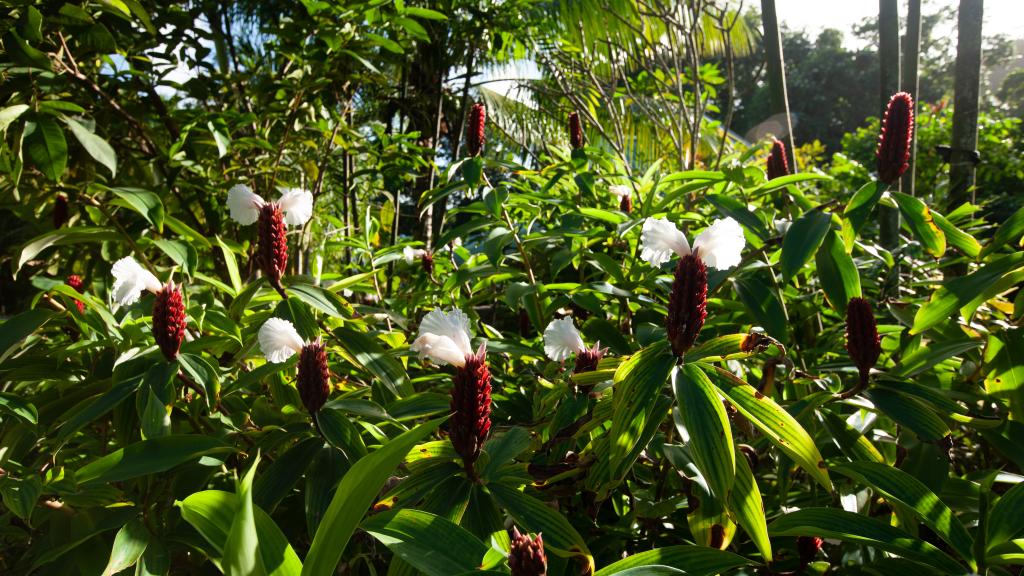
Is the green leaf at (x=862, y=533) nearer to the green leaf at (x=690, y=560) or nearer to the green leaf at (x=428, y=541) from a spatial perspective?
the green leaf at (x=690, y=560)

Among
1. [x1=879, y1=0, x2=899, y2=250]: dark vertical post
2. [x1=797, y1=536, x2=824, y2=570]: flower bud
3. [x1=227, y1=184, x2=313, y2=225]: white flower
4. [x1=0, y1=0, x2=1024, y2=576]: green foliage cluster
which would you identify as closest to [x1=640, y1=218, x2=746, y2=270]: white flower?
[x1=0, y1=0, x2=1024, y2=576]: green foliage cluster

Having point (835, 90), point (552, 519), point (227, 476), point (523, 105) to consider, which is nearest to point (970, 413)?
point (552, 519)

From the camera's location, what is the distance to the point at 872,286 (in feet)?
5.83

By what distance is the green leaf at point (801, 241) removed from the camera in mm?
1063

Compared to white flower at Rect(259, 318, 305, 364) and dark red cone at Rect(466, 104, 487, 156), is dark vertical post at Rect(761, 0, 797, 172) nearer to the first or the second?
dark red cone at Rect(466, 104, 487, 156)

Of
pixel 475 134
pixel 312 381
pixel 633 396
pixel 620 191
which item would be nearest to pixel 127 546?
pixel 312 381

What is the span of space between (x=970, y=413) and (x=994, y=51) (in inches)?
1067

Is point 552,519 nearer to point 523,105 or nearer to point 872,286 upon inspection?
point 872,286

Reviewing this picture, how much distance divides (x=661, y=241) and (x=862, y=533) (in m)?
0.45

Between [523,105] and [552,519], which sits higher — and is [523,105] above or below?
above

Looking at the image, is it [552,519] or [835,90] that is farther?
[835,90]

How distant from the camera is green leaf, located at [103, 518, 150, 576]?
83 cm

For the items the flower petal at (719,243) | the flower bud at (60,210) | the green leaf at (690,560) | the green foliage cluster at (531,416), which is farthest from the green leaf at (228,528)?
the flower bud at (60,210)

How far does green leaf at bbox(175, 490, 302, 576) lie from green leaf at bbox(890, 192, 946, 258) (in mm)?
1148
